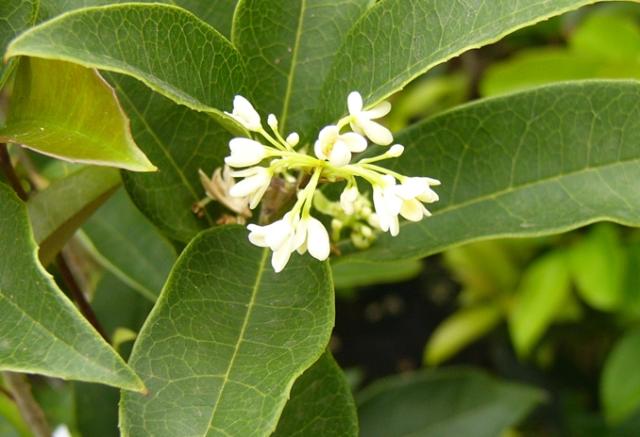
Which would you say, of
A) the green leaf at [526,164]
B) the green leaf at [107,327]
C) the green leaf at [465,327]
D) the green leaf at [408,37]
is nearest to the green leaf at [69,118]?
the green leaf at [408,37]

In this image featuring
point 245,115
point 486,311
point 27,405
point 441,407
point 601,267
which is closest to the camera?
point 245,115

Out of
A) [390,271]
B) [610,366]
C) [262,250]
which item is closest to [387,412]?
[390,271]

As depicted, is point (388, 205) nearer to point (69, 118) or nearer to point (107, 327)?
point (69, 118)

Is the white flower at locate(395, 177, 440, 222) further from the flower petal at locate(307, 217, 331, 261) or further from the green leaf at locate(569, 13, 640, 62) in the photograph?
the green leaf at locate(569, 13, 640, 62)

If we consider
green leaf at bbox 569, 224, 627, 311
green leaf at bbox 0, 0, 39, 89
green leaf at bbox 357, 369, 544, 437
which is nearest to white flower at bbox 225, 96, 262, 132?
green leaf at bbox 0, 0, 39, 89

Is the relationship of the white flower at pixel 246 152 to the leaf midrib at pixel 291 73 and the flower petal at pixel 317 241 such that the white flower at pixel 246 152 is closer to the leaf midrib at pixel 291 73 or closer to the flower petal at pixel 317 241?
the flower petal at pixel 317 241

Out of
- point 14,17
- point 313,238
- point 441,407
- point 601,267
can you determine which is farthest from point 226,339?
point 601,267

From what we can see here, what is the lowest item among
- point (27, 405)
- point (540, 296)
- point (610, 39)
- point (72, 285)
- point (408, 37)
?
point (27, 405)
